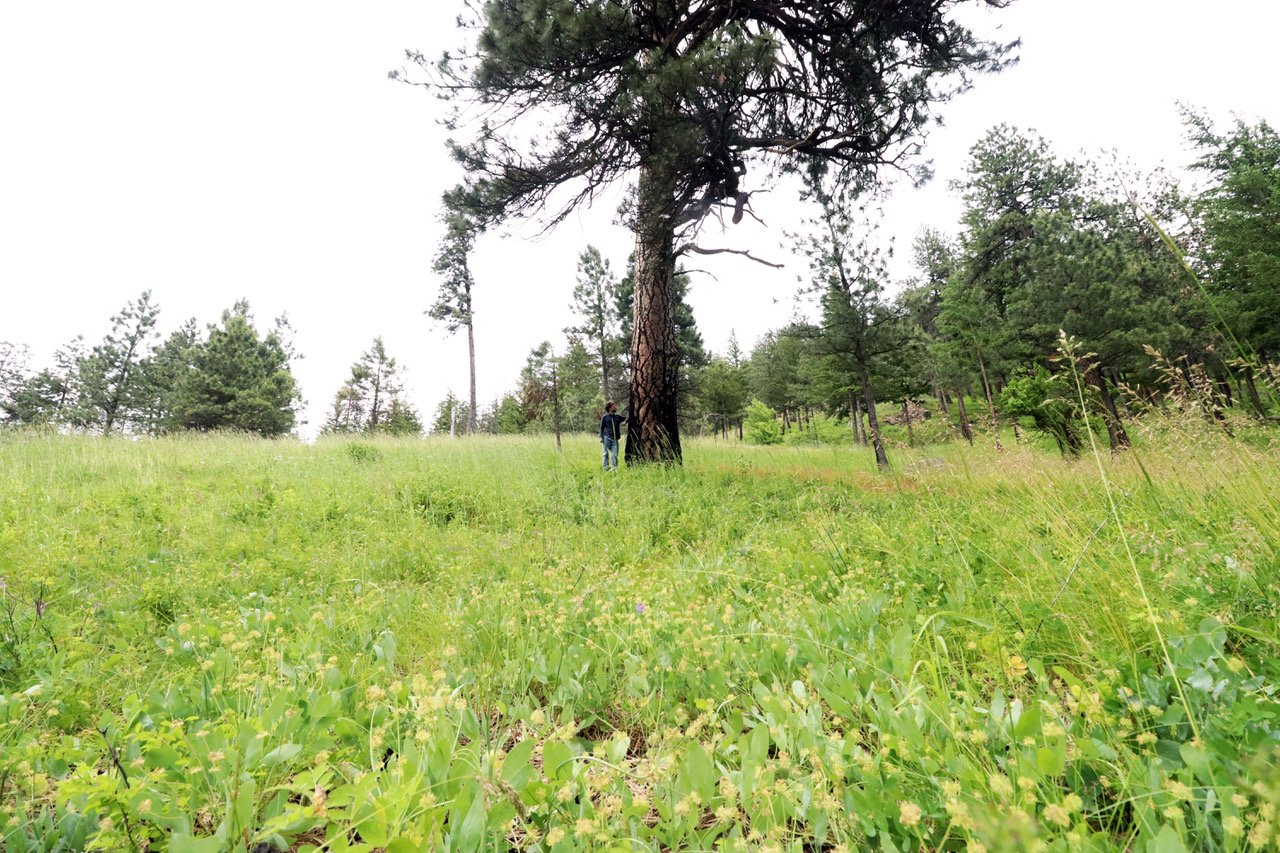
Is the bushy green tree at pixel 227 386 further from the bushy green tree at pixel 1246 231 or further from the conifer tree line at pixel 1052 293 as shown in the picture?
the bushy green tree at pixel 1246 231

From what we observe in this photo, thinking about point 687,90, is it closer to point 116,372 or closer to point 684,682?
point 684,682

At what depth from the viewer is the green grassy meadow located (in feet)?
3.34

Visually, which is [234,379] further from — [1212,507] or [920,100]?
[1212,507]

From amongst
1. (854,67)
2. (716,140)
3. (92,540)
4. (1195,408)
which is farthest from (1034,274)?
(92,540)

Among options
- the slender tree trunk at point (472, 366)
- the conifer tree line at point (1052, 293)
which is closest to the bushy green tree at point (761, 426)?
the conifer tree line at point (1052, 293)

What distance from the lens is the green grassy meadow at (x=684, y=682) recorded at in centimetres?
102

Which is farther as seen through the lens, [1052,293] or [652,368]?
[1052,293]

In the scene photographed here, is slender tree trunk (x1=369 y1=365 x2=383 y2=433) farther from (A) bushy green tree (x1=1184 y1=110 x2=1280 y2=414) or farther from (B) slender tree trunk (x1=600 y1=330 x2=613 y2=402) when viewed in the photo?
(A) bushy green tree (x1=1184 y1=110 x2=1280 y2=414)

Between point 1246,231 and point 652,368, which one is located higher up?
point 1246,231

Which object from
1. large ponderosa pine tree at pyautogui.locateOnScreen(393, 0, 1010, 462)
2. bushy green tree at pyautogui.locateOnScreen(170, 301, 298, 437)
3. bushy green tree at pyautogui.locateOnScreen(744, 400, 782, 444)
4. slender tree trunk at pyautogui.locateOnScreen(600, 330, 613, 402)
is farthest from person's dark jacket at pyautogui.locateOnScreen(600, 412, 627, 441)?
bushy green tree at pyautogui.locateOnScreen(170, 301, 298, 437)

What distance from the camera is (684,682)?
1806 mm

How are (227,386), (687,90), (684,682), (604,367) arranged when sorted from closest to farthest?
(684,682) → (687,90) → (604,367) → (227,386)

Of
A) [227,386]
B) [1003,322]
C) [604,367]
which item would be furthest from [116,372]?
[1003,322]

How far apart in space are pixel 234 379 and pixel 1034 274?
35579 millimetres
